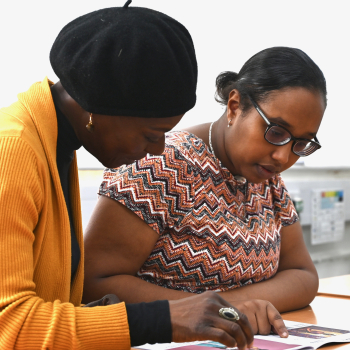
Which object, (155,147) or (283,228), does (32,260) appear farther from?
(283,228)

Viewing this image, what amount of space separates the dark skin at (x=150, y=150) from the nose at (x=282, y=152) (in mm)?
452

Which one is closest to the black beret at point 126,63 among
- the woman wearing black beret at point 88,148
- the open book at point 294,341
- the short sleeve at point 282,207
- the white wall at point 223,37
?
the woman wearing black beret at point 88,148

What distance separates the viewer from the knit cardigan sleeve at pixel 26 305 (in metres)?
0.76

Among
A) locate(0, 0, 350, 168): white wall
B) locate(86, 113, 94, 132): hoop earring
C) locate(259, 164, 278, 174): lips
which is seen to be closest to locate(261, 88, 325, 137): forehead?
locate(259, 164, 278, 174): lips

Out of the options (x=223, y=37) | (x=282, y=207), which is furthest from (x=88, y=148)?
(x=223, y=37)

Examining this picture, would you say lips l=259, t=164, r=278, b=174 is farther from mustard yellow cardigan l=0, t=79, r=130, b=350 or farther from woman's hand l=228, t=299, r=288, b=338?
mustard yellow cardigan l=0, t=79, r=130, b=350

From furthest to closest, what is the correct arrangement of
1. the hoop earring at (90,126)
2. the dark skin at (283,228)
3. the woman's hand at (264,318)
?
1. the dark skin at (283,228)
2. the woman's hand at (264,318)
3. the hoop earring at (90,126)

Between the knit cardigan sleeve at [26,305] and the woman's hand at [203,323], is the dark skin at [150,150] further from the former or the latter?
the knit cardigan sleeve at [26,305]

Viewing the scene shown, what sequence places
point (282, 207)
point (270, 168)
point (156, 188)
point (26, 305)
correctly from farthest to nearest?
point (282, 207) < point (270, 168) < point (156, 188) < point (26, 305)

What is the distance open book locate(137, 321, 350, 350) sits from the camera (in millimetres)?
984

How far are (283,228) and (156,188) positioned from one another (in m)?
0.53

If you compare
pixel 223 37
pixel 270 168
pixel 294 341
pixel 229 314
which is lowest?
pixel 294 341

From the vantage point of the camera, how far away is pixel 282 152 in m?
1.35

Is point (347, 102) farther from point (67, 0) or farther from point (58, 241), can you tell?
point (58, 241)
